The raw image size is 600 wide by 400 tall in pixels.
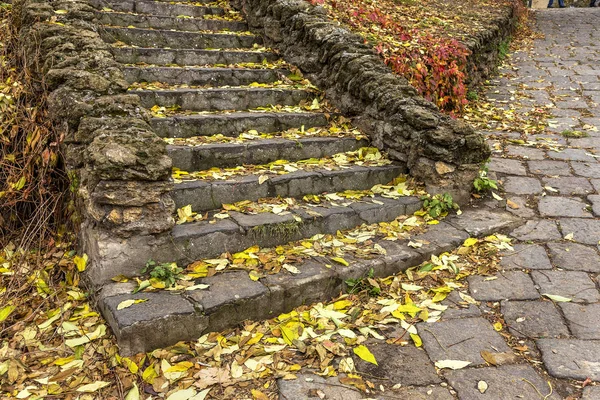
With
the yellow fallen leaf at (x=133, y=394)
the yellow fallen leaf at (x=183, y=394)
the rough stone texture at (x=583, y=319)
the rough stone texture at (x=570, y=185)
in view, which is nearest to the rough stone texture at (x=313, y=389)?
the yellow fallen leaf at (x=183, y=394)

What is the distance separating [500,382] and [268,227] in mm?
1458

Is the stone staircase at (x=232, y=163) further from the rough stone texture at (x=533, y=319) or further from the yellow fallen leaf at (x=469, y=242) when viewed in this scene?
the rough stone texture at (x=533, y=319)

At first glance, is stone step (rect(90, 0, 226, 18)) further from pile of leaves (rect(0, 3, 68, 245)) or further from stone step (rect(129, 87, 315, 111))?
pile of leaves (rect(0, 3, 68, 245))

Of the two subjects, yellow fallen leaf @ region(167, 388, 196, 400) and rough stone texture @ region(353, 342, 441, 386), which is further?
rough stone texture @ region(353, 342, 441, 386)

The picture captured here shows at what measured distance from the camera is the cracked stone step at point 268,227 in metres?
2.71

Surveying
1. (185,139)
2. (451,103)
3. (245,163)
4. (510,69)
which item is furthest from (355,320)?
(510,69)

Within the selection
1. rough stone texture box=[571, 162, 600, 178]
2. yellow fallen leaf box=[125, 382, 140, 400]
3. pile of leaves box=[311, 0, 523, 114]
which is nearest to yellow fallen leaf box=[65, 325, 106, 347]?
yellow fallen leaf box=[125, 382, 140, 400]

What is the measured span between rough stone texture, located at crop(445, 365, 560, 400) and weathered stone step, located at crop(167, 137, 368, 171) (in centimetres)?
202

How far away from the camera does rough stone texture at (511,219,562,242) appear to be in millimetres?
3318

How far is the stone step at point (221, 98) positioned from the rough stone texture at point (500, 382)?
109 inches

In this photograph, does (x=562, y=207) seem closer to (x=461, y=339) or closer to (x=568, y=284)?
(x=568, y=284)

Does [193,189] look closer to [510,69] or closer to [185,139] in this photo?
[185,139]

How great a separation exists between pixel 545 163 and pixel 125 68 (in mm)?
3772

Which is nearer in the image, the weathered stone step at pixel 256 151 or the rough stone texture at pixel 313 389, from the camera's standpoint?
the rough stone texture at pixel 313 389
